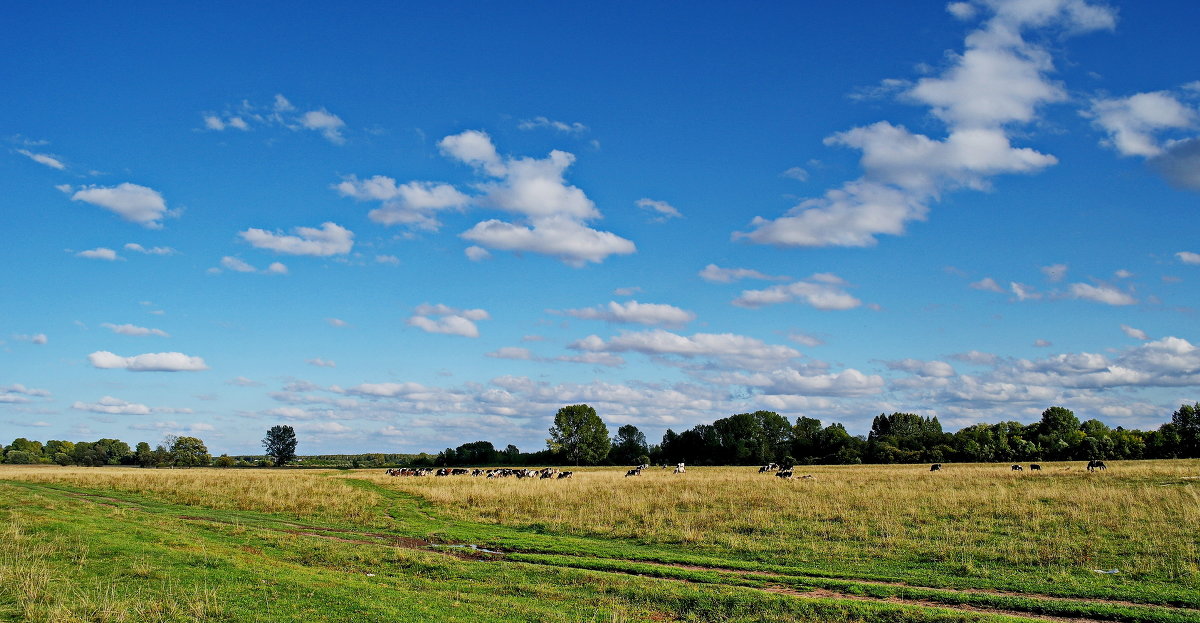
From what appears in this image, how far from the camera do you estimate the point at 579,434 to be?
127938mm

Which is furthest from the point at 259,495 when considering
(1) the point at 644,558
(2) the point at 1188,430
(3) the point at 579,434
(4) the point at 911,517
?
(2) the point at 1188,430

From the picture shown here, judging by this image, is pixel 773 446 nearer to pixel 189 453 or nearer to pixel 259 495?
pixel 259 495

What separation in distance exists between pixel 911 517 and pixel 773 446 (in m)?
96.9

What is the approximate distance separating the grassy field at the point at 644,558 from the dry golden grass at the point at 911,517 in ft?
0.41

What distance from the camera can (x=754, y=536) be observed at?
979 inches

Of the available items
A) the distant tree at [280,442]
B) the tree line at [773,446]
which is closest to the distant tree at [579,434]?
the tree line at [773,446]

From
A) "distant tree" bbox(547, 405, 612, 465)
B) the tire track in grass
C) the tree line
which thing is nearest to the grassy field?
the tire track in grass

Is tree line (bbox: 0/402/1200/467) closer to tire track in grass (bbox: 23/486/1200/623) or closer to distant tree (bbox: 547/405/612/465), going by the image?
distant tree (bbox: 547/405/612/465)

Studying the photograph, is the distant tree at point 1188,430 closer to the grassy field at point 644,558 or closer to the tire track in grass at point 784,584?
the grassy field at point 644,558

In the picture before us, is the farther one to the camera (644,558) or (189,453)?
(189,453)

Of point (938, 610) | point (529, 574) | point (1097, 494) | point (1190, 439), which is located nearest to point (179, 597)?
point (529, 574)

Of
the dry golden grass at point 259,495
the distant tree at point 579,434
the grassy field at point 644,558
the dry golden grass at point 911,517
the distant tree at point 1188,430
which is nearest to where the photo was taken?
the grassy field at point 644,558

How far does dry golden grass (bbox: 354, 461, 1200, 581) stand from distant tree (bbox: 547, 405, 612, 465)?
8459 cm

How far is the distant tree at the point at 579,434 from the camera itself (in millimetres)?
125750
